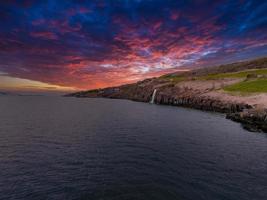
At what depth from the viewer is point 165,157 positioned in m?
24.4

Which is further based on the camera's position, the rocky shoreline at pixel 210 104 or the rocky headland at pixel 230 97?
the rocky headland at pixel 230 97

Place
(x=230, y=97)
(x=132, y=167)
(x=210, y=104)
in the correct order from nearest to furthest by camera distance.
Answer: (x=132, y=167) < (x=230, y=97) < (x=210, y=104)

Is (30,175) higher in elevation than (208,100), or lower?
lower

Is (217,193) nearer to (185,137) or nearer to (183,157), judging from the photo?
(183,157)

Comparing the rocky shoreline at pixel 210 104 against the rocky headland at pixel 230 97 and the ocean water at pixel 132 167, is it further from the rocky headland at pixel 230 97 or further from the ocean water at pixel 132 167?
the ocean water at pixel 132 167

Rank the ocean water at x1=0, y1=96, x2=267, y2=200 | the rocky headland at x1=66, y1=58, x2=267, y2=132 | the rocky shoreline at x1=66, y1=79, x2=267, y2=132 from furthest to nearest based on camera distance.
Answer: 1. the rocky headland at x1=66, y1=58, x2=267, y2=132
2. the rocky shoreline at x1=66, y1=79, x2=267, y2=132
3. the ocean water at x1=0, y1=96, x2=267, y2=200

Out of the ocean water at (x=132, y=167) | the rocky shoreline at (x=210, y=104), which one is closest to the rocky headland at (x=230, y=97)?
the rocky shoreline at (x=210, y=104)

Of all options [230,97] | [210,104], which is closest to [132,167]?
[230,97]

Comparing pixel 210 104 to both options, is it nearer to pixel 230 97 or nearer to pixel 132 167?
pixel 230 97

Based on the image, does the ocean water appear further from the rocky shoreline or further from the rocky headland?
the rocky headland

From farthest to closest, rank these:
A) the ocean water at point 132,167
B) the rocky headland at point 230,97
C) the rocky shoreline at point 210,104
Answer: the rocky headland at point 230,97 < the rocky shoreline at point 210,104 < the ocean water at point 132,167

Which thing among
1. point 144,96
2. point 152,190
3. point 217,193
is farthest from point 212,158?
point 144,96

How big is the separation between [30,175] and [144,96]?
150696 mm

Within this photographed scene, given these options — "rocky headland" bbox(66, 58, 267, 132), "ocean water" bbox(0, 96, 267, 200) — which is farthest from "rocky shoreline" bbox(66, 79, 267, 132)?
"ocean water" bbox(0, 96, 267, 200)
